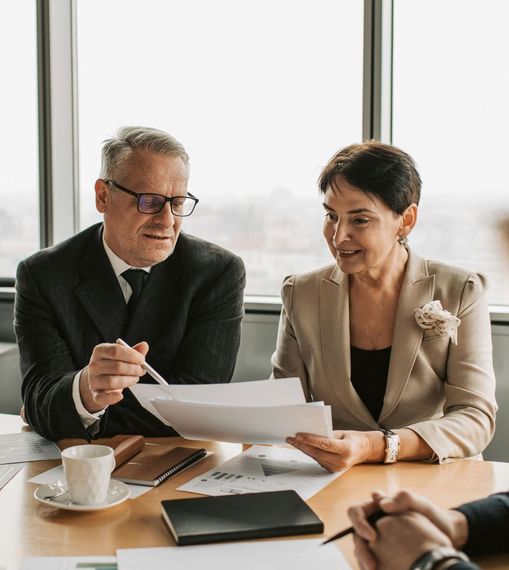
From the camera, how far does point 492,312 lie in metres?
2.77

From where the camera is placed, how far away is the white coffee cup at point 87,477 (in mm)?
1361

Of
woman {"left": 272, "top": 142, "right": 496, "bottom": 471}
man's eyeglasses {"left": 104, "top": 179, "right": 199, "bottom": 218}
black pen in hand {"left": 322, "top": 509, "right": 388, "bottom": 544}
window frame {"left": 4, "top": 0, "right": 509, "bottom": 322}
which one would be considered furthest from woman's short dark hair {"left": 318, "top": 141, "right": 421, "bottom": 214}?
window frame {"left": 4, "top": 0, "right": 509, "bottom": 322}

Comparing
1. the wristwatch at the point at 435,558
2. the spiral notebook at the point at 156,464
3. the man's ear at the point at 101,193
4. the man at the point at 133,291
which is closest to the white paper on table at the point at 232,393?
the spiral notebook at the point at 156,464

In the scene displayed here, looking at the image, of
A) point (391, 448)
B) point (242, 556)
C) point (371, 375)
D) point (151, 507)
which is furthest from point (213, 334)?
point (242, 556)

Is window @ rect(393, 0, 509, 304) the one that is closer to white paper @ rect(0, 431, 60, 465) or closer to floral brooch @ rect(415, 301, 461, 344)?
floral brooch @ rect(415, 301, 461, 344)

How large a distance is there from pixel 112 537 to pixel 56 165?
260 cm

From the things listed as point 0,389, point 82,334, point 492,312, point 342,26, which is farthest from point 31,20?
point 492,312

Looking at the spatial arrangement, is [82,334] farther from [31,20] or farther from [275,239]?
[31,20]

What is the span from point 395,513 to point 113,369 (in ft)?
2.40

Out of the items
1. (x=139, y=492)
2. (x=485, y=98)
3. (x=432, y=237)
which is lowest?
(x=139, y=492)

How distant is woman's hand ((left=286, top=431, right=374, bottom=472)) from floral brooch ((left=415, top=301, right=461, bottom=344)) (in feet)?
1.78

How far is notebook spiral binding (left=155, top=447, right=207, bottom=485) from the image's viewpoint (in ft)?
5.08

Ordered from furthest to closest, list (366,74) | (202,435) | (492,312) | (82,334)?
1. (366,74)
2. (492,312)
3. (82,334)
4. (202,435)

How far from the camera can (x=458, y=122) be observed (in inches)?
116
